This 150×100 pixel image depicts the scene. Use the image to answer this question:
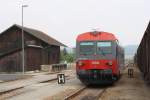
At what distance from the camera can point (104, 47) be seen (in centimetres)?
2502

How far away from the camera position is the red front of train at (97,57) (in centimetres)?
2445

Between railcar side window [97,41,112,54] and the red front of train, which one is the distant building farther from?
railcar side window [97,41,112,54]

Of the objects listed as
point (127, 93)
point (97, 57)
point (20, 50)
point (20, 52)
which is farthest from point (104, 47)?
point (20, 50)

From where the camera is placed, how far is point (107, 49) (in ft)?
81.7

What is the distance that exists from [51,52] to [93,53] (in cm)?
4410

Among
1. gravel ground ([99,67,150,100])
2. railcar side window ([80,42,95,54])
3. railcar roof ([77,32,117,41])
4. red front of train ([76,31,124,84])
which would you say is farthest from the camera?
railcar roof ([77,32,117,41])

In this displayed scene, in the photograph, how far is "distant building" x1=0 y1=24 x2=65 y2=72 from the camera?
190 ft

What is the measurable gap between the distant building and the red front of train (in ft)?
108

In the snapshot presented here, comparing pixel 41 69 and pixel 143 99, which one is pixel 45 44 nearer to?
pixel 41 69

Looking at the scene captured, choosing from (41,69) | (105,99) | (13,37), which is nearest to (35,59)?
(41,69)

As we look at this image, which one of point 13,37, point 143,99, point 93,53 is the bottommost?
point 143,99

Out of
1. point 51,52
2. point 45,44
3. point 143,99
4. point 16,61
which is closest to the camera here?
point 143,99

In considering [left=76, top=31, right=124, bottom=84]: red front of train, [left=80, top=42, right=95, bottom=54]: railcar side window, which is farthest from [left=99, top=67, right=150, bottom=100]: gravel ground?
[left=80, top=42, right=95, bottom=54]: railcar side window

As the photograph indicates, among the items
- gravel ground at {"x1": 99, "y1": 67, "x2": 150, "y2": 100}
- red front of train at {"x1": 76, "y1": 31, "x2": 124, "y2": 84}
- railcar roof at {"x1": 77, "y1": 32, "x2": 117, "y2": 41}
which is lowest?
gravel ground at {"x1": 99, "y1": 67, "x2": 150, "y2": 100}
